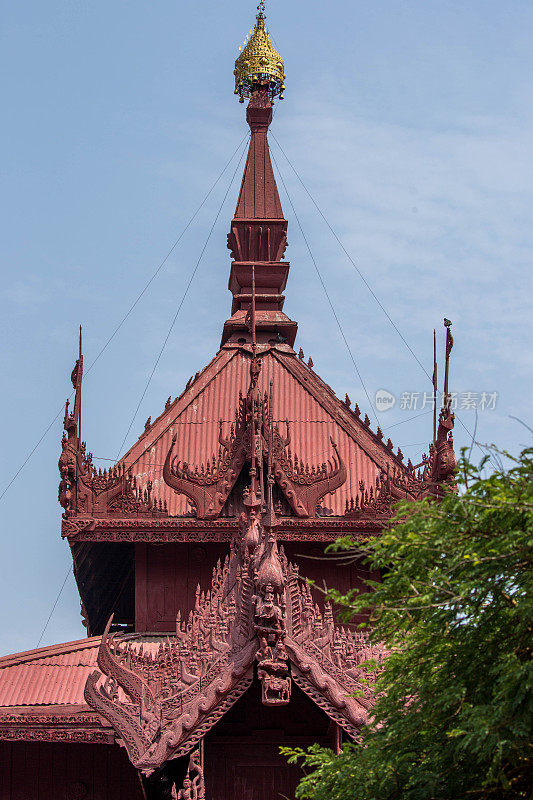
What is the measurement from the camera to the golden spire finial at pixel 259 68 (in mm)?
31062

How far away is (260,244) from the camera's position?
28.5 m

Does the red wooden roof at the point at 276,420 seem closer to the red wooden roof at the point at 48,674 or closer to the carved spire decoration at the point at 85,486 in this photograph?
the carved spire decoration at the point at 85,486

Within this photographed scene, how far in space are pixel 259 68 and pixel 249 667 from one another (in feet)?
57.5

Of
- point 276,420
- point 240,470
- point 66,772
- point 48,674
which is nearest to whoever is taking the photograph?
point 66,772

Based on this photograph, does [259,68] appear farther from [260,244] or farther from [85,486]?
[85,486]

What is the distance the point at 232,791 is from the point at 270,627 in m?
2.89

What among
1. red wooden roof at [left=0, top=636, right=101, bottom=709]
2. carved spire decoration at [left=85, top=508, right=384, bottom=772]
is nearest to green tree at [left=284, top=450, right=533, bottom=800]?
carved spire decoration at [left=85, top=508, right=384, bottom=772]

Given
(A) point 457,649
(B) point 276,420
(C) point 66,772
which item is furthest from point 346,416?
(A) point 457,649

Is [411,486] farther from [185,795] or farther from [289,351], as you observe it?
[185,795]

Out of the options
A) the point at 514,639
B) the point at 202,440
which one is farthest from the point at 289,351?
the point at 514,639

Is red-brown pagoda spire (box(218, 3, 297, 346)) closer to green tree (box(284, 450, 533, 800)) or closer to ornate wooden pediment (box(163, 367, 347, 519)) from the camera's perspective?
ornate wooden pediment (box(163, 367, 347, 519))

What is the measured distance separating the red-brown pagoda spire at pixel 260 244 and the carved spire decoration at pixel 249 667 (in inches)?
411

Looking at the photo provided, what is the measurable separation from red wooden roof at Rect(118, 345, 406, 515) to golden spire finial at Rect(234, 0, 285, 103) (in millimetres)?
7313

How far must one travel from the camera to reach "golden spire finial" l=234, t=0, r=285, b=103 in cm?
3106
